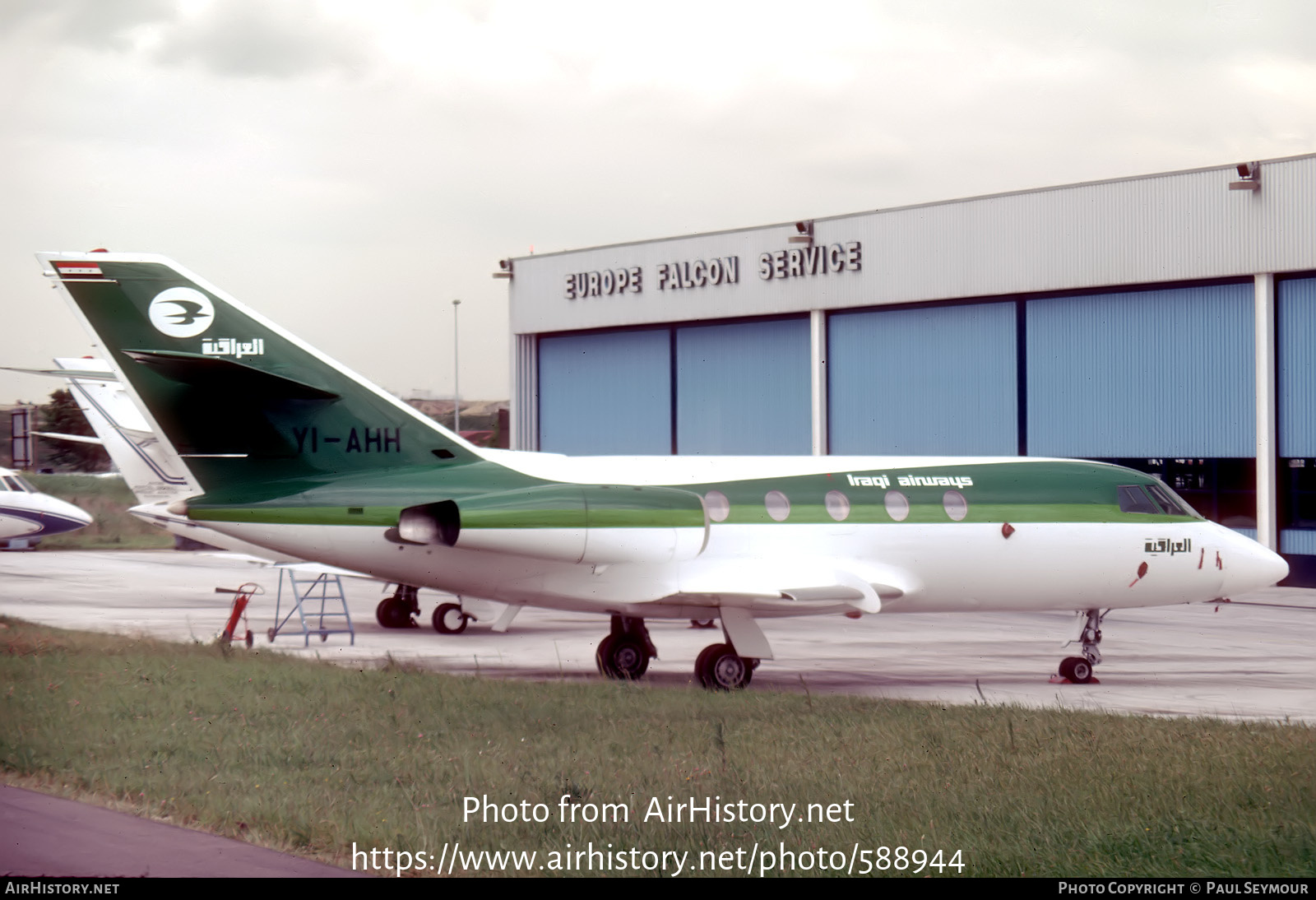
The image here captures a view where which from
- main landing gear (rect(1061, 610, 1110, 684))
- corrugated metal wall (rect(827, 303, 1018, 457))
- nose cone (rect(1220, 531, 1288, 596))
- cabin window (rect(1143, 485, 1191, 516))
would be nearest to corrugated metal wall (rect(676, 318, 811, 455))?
corrugated metal wall (rect(827, 303, 1018, 457))

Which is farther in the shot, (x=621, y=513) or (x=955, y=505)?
(x=955, y=505)

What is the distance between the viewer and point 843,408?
127 ft

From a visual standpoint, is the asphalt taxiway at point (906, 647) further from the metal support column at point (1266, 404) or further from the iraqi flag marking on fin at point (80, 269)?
the iraqi flag marking on fin at point (80, 269)

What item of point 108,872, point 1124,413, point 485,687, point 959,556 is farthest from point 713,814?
point 1124,413

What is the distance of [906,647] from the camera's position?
75.7 feet

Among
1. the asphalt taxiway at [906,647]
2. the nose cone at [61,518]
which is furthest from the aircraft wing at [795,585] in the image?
the nose cone at [61,518]

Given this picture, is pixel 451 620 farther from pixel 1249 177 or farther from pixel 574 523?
pixel 1249 177

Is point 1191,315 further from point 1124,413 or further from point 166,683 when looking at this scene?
point 166,683

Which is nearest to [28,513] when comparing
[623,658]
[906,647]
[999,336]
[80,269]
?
[80,269]

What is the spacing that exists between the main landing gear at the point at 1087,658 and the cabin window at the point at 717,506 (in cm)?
508

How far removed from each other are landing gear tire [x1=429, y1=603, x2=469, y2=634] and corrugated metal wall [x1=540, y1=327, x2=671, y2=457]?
753 inches

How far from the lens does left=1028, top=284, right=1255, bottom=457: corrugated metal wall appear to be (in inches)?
1261

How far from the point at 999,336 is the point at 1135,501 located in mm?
17206

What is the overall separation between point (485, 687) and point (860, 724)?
14.3 ft
